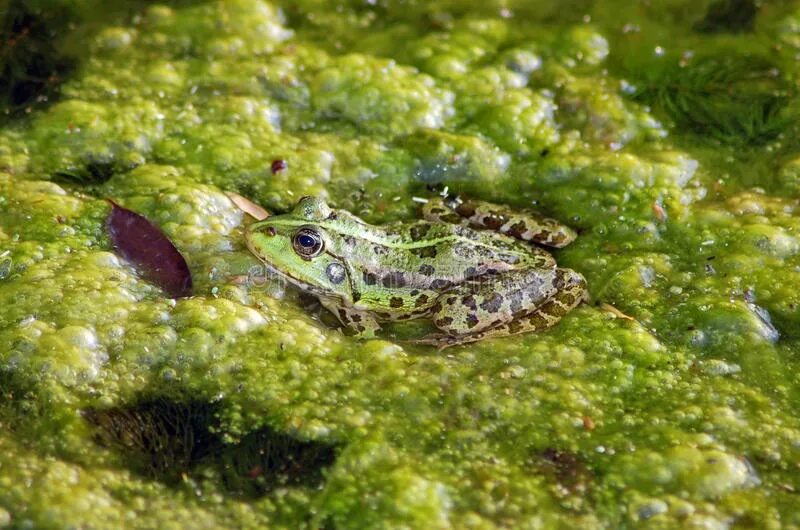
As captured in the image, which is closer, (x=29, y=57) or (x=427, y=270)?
(x=427, y=270)

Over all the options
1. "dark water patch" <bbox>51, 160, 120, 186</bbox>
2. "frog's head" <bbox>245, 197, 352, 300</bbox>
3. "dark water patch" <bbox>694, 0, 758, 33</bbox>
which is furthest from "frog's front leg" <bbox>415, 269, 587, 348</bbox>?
"dark water patch" <bbox>694, 0, 758, 33</bbox>

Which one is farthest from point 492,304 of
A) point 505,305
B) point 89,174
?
point 89,174

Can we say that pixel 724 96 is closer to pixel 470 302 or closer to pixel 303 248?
pixel 470 302

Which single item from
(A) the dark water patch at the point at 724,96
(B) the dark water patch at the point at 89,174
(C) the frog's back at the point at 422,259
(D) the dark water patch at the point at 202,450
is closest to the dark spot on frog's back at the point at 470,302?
(C) the frog's back at the point at 422,259

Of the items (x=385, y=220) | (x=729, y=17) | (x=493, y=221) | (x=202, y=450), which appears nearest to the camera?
(x=202, y=450)

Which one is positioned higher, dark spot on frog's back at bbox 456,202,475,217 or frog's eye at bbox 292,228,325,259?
dark spot on frog's back at bbox 456,202,475,217

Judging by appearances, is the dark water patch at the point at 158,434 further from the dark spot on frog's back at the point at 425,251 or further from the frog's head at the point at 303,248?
the dark spot on frog's back at the point at 425,251

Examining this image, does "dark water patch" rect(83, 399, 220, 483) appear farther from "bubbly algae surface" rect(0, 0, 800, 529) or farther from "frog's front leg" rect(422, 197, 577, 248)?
"frog's front leg" rect(422, 197, 577, 248)
